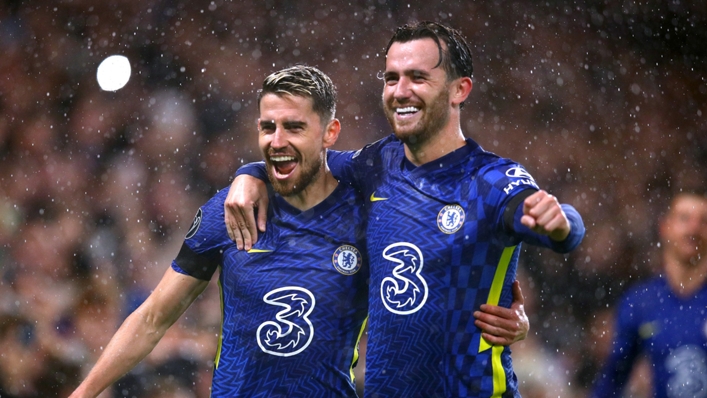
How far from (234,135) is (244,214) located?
12.7 feet

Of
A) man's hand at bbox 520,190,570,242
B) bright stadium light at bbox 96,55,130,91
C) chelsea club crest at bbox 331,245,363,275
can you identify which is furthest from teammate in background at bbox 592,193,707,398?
bright stadium light at bbox 96,55,130,91

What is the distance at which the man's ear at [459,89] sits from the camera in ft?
9.71

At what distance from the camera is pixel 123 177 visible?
6758 millimetres

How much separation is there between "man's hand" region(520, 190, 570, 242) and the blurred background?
4082 mm

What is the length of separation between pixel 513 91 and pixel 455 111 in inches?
167

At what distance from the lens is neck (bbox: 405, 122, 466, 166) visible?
9.49 feet

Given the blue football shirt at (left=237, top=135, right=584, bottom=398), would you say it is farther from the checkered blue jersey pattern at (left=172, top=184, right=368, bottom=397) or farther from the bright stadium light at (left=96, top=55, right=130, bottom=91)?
the bright stadium light at (left=96, top=55, right=130, bottom=91)

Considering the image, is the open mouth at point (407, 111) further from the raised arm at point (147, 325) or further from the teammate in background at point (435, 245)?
the raised arm at point (147, 325)

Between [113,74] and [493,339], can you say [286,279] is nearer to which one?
[493,339]

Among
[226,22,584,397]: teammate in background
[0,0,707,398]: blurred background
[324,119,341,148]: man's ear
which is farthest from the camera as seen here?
[0,0,707,398]: blurred background

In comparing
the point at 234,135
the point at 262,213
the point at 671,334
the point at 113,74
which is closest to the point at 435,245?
the point at 262,213

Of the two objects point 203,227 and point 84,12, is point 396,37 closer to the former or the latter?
point 203,227

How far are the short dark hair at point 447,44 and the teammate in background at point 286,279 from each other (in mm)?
394

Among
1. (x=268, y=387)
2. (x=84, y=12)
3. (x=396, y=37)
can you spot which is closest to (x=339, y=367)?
(x=268, y=387)
